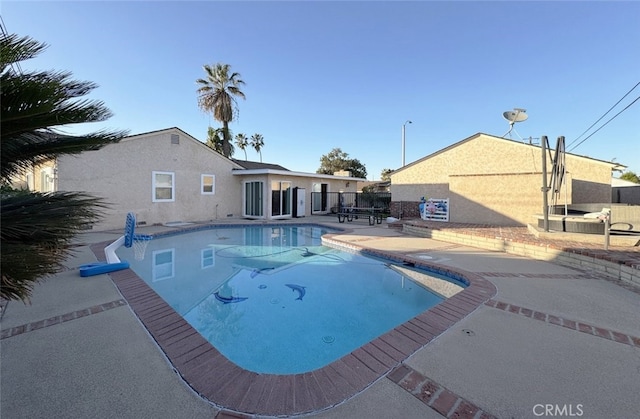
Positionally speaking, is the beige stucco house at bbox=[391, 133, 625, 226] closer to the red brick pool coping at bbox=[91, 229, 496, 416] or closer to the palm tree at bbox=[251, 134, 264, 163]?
the red brick pool coping at bbox=[91, 229, 496, 416]

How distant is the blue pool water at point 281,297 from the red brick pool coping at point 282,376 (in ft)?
2.95

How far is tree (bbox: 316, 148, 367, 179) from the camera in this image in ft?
145

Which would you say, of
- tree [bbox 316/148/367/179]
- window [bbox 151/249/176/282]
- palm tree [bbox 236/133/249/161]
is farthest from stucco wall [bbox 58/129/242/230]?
tree [bbox 316/148/367/179]

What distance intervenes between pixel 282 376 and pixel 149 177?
13.7m

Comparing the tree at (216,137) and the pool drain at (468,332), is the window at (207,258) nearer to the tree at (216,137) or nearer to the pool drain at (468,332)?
the pool drain at (468,332)

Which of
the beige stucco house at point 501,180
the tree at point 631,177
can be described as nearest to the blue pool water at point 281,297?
the beige stucco house at point 501,180

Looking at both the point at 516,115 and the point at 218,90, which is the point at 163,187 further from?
the point at 516,115

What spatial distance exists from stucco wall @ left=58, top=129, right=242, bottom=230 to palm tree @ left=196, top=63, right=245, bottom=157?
7855 millimetres

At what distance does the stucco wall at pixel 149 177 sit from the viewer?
1137cm

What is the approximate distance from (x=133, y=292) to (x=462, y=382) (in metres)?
5.03

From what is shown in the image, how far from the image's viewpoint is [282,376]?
103 inches

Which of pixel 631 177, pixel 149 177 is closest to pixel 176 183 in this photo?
pixel 149 177

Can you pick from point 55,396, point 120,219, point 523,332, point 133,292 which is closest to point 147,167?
point 120,219

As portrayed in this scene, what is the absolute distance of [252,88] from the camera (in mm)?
22625
